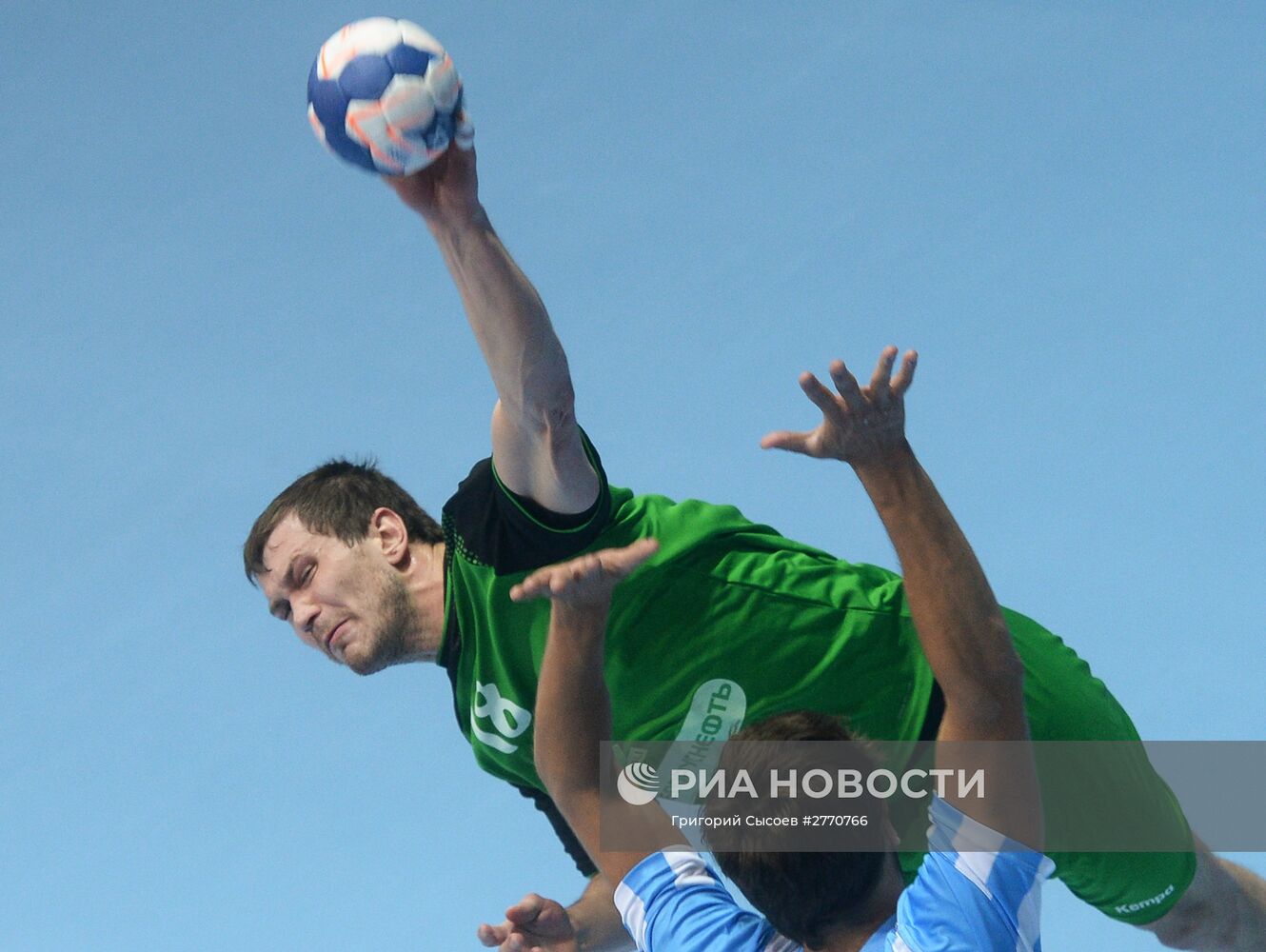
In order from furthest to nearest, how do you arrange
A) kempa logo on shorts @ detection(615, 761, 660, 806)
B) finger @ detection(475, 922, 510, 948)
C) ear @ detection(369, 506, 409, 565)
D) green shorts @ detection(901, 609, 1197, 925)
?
ear @ detection(369, 506, 409, 565)
green shorts @ detection(901, 609, 1197, 925)
finger @ detection(475, 922, 510, 948)
kempa logo on shorts @ detection(615, 761, 660, 806)

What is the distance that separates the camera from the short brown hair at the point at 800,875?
2.83 meters

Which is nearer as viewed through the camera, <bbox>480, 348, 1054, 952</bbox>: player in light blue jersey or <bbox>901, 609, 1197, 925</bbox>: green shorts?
<bbox>480, 348, 1054, 952</bbox>: player in light blue jersey

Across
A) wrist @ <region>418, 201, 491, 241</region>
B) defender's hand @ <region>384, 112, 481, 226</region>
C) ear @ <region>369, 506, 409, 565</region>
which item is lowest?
ear @ <region>369, 506, 409, 565</region>

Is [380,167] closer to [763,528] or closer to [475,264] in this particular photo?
[475,264]

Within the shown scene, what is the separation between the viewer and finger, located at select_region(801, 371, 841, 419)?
343 cm

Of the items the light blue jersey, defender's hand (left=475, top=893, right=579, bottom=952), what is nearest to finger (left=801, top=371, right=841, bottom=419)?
the light blue jersey

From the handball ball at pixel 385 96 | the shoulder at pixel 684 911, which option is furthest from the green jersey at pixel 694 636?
the shoulder at pixel 684 911

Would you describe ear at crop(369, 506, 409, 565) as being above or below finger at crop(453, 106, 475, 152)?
below

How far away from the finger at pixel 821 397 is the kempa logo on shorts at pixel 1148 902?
264cm

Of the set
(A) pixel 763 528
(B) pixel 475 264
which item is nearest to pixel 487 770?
(A) pixel 763 528

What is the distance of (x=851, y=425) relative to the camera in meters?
3.42

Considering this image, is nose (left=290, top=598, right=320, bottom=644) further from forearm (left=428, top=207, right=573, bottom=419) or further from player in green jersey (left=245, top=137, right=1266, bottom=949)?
forearm (left=428, top=207, right=573, bottom=419)

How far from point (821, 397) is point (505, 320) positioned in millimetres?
1051

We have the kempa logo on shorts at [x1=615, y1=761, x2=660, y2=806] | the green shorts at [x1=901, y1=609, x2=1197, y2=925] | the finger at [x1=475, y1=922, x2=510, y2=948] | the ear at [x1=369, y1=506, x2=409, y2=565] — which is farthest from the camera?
the ear at [x1=369, y1=506, x2=409, y2=565]
